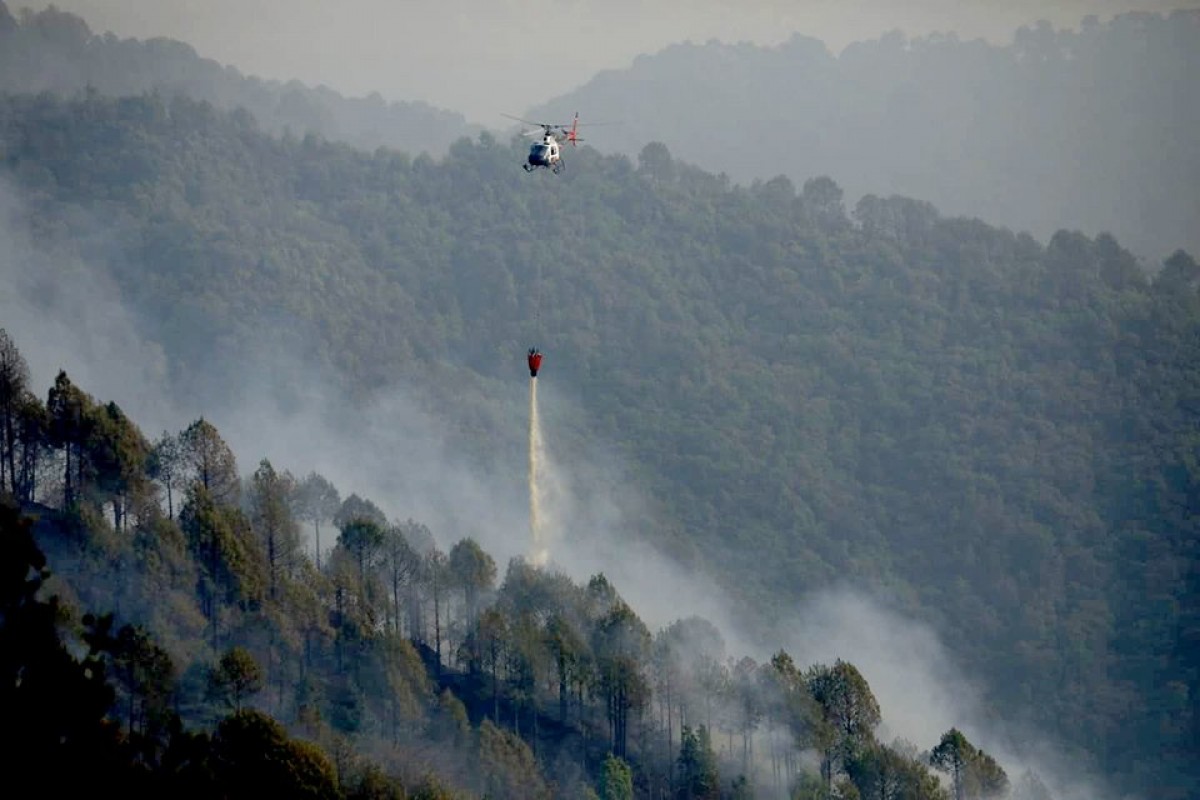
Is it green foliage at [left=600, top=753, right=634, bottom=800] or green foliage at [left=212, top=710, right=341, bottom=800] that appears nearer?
green foliage at [left=212, top=710, right=341, bottom=800]

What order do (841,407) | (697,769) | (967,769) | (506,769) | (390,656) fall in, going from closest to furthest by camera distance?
(506,769) < (390,656) < (697,769) < (967,769) < (841,407)

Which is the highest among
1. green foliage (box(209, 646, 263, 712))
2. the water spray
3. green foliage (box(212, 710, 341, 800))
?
the water spray

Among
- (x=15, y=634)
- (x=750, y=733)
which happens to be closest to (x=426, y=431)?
(x=750, y=733)

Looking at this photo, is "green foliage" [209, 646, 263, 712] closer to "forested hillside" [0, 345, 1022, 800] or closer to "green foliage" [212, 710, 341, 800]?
"forested hillside" [0, 345, 1022, 800]

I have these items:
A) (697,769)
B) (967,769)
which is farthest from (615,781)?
(967,769)

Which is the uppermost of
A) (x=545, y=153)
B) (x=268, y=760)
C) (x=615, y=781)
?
(x=545, y=153)

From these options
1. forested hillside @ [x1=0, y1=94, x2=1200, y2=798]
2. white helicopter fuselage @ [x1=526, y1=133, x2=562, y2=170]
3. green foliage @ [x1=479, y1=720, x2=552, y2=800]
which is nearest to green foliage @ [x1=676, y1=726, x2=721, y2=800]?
green foliage @ [x1=479, y1=720, x2=552, y2=800]

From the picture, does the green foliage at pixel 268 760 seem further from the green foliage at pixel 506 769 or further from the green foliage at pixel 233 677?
the green foliage at pixel 506 769

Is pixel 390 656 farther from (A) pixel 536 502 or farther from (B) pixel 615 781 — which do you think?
(A) pixel 536 502

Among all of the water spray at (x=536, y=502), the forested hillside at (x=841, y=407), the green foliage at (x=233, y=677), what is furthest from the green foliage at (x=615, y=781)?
the forested hillside at (x=841, y=407)
